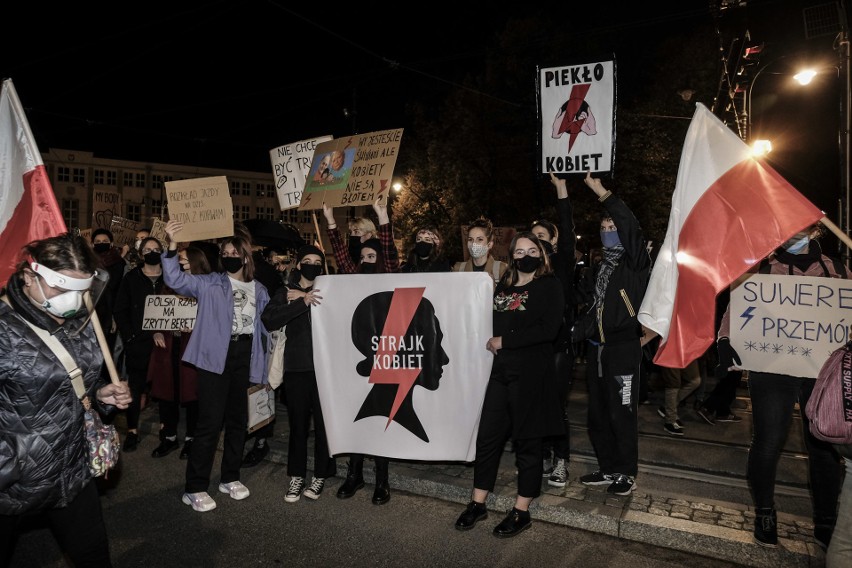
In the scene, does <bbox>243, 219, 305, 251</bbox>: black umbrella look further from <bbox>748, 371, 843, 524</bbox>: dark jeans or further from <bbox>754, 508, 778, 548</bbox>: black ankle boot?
<bbox>754, 508, 778, 548</bbox>: black ankle boot

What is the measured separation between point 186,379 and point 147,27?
910 centimetres

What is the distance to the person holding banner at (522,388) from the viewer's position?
4.34 metres

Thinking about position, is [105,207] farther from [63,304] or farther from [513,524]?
[513,524]

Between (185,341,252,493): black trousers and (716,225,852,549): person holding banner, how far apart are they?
12.3ft

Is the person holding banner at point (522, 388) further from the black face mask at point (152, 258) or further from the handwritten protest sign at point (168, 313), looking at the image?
the black face mask at point (152, 258)

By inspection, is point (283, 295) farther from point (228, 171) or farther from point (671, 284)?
point (228, 171)

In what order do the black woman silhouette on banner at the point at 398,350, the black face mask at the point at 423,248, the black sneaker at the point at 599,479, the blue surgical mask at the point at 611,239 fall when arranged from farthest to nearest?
the black face mask at the point at 423,248
the black sneaker at the point at 599,479
the blue surgical mask at the point at 611,239
the black woman silhouette on banner at the point at 398,350

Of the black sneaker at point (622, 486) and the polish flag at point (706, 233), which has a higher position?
the polish flag at point (706, 233)

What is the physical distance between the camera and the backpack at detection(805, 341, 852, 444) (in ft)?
9.58

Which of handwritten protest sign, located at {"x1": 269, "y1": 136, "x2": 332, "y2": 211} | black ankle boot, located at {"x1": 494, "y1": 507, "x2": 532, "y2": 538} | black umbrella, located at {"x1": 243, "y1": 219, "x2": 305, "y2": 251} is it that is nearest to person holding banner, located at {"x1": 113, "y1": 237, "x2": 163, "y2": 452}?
black umbrella, located at {"x1": 243, "y1": 219, "x2": 305, "y2": 251}

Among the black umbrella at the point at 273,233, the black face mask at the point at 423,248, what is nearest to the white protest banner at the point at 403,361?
the black face mask at the point at 423,248

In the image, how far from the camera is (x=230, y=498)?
16.9 ft

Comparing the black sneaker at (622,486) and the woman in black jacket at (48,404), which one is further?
the black sneaker at (622,486)

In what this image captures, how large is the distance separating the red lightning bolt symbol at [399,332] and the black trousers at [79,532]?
2412mm
